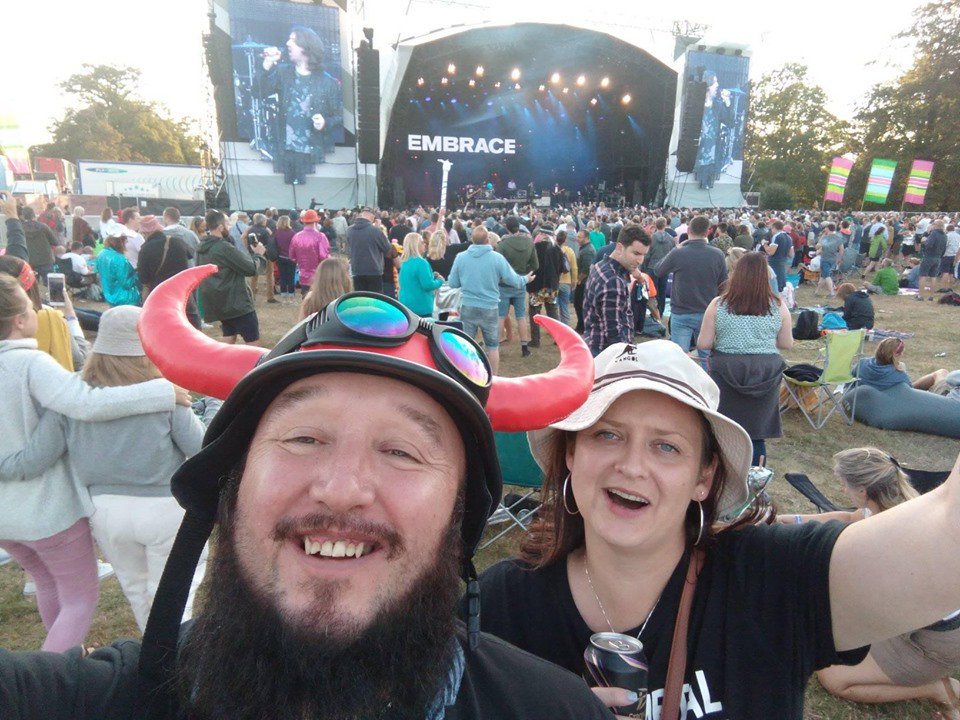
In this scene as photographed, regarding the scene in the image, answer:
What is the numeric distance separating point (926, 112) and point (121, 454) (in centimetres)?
4283

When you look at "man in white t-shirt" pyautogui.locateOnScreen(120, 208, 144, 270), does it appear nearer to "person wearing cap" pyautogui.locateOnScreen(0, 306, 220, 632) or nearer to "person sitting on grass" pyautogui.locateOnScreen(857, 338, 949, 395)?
"person wearing cap" pyautogui.locateOnScreen(0, 306, 220, 632)

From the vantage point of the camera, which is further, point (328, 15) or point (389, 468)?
point (328, 15)

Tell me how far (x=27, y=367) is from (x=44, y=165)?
44.1 meters

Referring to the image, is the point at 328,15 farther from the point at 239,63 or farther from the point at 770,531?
the point at 770,531

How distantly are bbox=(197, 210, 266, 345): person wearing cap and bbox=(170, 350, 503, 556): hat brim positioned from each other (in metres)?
5.32

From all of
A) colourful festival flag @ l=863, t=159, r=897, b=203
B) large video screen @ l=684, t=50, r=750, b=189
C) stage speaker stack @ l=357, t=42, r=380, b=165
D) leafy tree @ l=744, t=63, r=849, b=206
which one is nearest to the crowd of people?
stage speaker stack @ l=357, t=42, r=380, b=165

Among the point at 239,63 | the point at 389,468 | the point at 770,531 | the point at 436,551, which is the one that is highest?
the point at 239,63

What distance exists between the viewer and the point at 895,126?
113 feet

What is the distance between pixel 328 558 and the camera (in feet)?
3.22

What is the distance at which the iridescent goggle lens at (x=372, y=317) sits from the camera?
1.07 m

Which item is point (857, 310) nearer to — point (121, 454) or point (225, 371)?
point (121, 454)


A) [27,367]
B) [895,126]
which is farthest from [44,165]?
[895,126]

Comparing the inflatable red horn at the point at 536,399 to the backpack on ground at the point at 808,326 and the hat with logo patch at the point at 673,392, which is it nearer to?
the hat with logo patch at the point at 673,392

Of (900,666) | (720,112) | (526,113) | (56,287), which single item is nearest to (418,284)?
(56,287)
